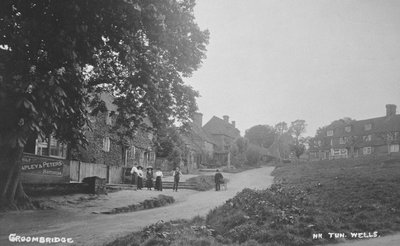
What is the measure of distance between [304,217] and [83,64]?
7.89 meters

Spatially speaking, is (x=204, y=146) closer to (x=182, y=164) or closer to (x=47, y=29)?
(x=182, y=164)

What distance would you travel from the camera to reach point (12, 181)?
14.6m

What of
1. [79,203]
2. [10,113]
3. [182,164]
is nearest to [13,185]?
[79,203]

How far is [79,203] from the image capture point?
16922 mm

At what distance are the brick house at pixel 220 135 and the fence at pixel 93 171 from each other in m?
36.9

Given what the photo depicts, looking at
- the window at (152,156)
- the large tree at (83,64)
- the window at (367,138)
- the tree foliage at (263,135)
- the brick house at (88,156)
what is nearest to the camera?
the large tree at (83,64)

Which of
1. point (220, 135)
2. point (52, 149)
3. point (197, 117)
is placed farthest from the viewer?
point (220, 135)

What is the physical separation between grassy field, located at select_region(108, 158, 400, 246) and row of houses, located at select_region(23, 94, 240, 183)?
559 centimetres

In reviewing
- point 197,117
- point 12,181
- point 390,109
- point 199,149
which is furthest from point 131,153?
point 390,109

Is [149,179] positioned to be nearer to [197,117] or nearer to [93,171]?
[93,171]

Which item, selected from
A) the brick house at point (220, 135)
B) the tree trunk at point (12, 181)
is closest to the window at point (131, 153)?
the tree trunk at point (12, 181)

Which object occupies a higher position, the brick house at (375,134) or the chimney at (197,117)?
the chimney at (197,117)

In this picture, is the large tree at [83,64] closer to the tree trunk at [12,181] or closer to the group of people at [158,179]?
the tree trunk at [12,181]

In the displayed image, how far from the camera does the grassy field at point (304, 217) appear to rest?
8.33 metres
